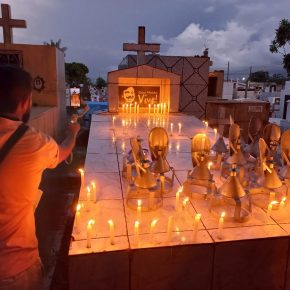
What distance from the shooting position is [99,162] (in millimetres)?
4957

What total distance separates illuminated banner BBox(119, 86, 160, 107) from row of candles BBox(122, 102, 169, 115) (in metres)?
0.16

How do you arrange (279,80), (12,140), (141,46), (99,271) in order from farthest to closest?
(279,80)
(141,46)
(99,271)
(12,140)

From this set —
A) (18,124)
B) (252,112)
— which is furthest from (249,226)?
(252,112)

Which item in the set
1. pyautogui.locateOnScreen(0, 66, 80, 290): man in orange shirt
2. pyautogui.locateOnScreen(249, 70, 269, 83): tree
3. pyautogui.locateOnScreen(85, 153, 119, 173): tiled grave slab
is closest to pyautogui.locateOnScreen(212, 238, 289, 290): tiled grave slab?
pyautogui.locateOnScreen(0, 66, 80, 290): man in orange shirt

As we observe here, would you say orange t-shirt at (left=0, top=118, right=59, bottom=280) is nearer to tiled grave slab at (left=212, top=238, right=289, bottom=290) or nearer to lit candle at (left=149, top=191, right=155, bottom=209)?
lit candle at (left=149, top=191, right=155, bottom=209)

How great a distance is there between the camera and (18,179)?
72.5 inches

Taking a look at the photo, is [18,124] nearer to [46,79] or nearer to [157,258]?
[157,258]

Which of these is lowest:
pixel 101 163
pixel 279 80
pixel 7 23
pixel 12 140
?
pixel 101 163

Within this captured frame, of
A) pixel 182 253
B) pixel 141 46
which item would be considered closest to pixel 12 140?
pixel 182 253

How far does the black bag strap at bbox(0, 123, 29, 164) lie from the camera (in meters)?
1.73

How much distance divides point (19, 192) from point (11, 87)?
2.33ft

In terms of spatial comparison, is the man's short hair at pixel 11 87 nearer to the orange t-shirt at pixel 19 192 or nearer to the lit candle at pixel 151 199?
the orange t-shirt at pixel 19 192

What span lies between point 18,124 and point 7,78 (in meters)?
0.30

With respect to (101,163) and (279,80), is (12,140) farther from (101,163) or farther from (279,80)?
(279,80)
